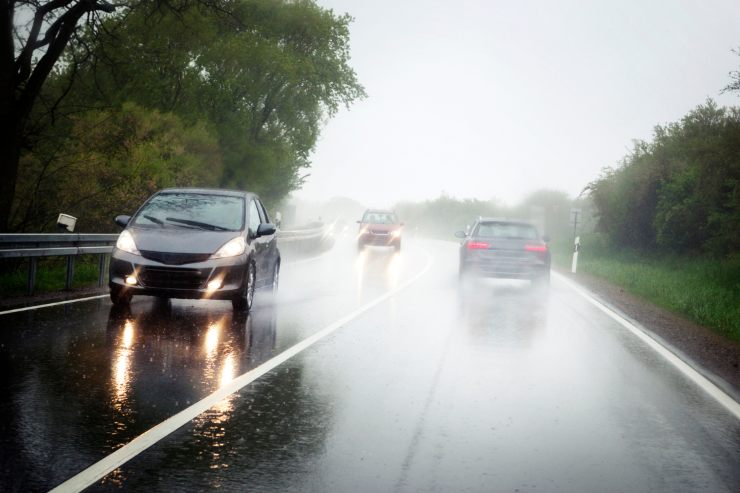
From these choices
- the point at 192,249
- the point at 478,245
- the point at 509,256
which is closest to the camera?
the point at 192,249

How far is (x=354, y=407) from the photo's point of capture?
274 inches

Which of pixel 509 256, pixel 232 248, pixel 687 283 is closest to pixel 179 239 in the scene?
pixel 232 248

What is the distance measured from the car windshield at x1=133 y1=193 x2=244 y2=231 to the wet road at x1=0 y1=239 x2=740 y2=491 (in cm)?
131

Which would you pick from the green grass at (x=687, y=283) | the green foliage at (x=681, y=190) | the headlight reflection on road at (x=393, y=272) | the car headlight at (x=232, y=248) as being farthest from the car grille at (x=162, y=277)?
the green foliage at (x=681, y=190)

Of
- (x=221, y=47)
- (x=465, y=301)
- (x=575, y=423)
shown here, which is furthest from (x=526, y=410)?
(x=221, y=47)

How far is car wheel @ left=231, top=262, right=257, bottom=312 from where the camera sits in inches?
503

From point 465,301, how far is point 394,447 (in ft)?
35.8

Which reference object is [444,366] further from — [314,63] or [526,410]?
[314,63]

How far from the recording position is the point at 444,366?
29.7ft

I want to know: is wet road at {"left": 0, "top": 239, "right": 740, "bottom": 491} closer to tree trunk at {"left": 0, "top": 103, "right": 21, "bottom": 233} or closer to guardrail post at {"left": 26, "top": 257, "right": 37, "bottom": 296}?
guardrail post at {"left": 26, "top": 257, "right": 37, "bottom": 296}

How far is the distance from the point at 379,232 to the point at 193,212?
2547cm

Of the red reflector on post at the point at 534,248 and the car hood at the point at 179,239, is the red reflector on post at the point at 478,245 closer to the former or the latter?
the red reflector on post at the point at 534,248

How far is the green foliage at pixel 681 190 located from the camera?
84.9ft

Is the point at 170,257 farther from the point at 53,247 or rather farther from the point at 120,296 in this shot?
the point at 53,247
